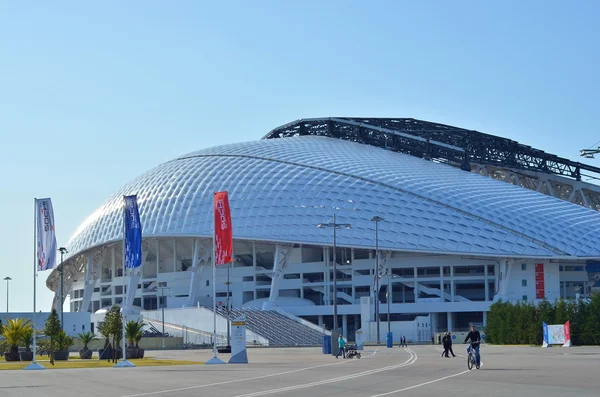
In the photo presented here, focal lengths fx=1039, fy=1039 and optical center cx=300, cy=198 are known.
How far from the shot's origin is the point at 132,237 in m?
56.9

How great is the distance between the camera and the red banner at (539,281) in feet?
338

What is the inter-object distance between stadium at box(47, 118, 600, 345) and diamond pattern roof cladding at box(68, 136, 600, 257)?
21cm

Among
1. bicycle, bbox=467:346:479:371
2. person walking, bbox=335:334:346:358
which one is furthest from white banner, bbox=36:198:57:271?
bicycle, bbox=467:346:479:371

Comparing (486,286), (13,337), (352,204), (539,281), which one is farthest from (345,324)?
(13,337)

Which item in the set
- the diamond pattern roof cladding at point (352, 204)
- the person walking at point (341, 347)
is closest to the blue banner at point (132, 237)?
the person walking at point (341, 347)

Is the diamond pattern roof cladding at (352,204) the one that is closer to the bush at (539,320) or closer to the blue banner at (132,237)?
the bush at (539,320)

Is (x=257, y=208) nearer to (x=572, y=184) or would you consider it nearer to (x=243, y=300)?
(x=243, y=300)

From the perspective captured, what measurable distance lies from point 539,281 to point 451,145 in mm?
37549

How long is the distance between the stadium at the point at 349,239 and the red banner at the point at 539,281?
11cm

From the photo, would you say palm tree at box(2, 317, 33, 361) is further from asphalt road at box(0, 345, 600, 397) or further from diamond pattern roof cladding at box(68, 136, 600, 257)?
diamond pattern roof cladding at box(68, 136, 600, 257)

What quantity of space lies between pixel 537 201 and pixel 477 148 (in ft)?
Result: 82.5

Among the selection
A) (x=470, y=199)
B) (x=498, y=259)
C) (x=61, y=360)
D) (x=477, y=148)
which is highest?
(x=477, y=148)

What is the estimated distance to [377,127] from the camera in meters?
142

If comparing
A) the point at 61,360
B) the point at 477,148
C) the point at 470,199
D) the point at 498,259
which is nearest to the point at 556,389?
the point at 61,360
